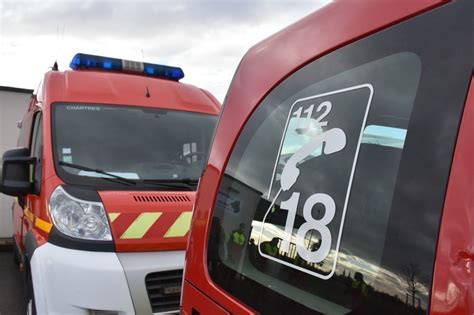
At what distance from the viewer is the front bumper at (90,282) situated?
2594 millimetres

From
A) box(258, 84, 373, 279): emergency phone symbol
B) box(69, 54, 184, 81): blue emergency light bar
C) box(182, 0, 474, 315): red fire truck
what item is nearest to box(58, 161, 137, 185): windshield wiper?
box(69, 54, 184, 81): blue emergency light bar

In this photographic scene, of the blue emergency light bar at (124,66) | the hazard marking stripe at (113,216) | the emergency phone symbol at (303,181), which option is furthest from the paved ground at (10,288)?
the emergency phone symbol at (303,181)

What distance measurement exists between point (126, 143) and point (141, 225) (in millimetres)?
793

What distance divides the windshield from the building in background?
4.06 metres

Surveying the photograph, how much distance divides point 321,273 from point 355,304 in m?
0.11

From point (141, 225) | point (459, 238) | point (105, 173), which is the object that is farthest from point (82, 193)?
point (459, 238)

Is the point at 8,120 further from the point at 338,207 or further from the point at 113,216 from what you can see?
the point at 338,207

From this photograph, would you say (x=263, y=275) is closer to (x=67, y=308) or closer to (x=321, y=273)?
(x=321, y=273)

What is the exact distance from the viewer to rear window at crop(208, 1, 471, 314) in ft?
2.89

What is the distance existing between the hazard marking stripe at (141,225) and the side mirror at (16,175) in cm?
91

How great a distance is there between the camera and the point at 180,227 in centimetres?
296

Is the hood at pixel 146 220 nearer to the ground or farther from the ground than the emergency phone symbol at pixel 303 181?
nearer to the ground

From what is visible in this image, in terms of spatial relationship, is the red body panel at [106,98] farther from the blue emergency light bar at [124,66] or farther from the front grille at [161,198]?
the blue emergency light bar at [124,66]

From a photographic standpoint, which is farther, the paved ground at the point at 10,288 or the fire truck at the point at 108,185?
the paved ground at the point at 10,288
